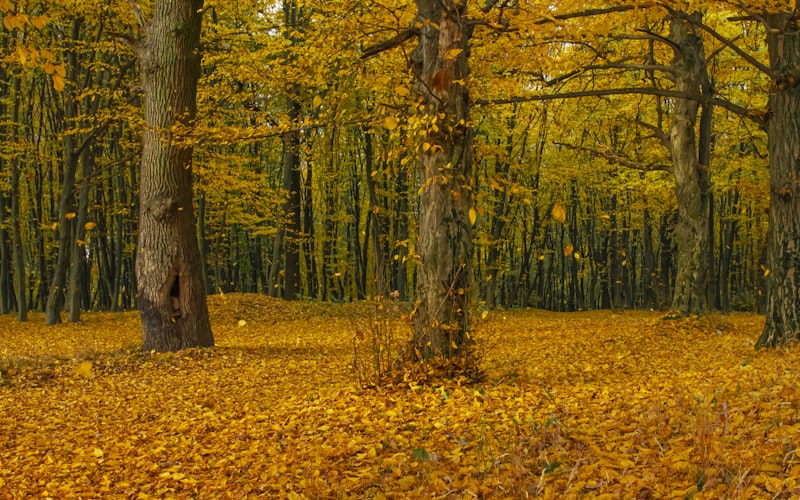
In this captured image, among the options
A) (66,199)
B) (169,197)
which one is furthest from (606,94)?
(66,199)

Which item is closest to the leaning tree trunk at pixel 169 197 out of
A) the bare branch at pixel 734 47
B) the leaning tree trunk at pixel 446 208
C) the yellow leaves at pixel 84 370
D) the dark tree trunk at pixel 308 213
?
the yellow leaves at pixel 84 370

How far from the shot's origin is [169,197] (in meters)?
8.84

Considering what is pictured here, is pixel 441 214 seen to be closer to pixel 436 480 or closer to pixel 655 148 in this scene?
pixel 436 480

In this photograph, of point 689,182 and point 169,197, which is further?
point 689,182

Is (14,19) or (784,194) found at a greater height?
(14,19)

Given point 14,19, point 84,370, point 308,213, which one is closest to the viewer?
point 14,19

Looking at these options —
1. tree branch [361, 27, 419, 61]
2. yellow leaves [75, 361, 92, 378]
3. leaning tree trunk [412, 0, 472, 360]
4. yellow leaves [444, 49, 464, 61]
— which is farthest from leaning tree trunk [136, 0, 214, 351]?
yellow leaves [444, 49, 464, 61]

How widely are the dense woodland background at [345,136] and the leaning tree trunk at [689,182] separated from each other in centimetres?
62

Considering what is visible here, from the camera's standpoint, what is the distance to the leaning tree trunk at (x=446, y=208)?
5672mm

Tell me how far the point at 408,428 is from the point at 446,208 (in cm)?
218

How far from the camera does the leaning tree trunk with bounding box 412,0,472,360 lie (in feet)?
18.6

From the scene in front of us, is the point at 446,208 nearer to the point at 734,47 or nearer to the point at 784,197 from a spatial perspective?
the point at 734,47

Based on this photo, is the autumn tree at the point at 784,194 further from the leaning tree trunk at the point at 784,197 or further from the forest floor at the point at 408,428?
the forest floor at the point at 408,428

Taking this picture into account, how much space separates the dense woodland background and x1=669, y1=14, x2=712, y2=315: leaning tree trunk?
0.62 m
